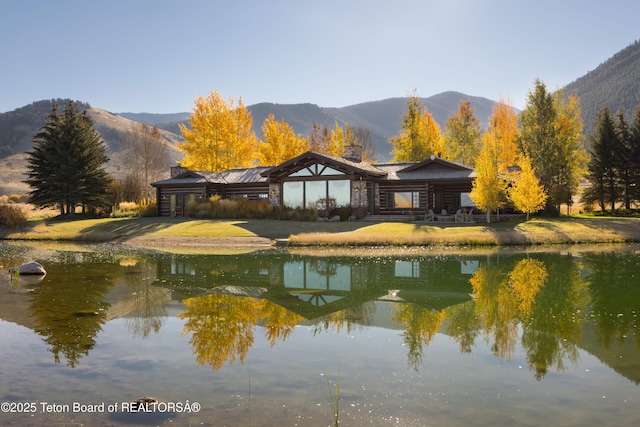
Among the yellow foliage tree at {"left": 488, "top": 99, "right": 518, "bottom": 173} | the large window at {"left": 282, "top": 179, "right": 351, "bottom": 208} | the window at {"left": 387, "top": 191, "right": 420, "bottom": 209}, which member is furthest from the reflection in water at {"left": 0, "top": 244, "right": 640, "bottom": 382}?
the yellow foliage tree at {"left": 488, "top": 99, "right": 518, "bottom": 173}

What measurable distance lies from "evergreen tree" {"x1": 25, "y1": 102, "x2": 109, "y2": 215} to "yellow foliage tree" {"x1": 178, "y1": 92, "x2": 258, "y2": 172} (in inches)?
380

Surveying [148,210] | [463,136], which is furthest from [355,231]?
[463,136]

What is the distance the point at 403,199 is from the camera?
4088 centimetres

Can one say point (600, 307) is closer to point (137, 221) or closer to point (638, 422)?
point (638, 422)

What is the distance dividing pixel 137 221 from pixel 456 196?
87.5 feet

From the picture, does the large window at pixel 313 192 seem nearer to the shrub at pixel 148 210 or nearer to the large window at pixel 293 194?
the large window at pixel 293 194

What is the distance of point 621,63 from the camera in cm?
14775

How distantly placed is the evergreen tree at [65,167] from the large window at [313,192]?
18.2 m

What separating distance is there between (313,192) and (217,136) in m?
15.8

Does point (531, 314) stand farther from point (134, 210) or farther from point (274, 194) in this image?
point (134, 210)

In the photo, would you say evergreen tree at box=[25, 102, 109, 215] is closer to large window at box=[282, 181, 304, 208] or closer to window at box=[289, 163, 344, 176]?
large window at box=[282, 181, 304, 208]

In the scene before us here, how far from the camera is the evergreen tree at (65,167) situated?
141 feet

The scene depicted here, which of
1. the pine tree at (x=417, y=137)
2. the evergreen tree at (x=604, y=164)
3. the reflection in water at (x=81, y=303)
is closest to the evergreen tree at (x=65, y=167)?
the reflection in water at (x=81, y=303)

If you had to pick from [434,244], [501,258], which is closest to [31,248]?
[434,244]
